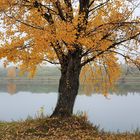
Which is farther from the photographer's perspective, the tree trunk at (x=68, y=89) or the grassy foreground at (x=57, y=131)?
the tree trunk at (x=68, y=89)

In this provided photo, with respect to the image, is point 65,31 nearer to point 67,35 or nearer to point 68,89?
point 67,35

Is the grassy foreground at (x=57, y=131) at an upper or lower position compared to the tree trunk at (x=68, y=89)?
lower

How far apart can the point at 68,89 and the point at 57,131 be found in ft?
8.03

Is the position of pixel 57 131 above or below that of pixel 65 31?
below

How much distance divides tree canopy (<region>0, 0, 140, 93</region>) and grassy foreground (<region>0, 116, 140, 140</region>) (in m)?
2.76

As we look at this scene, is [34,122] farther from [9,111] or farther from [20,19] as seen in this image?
[9,111]

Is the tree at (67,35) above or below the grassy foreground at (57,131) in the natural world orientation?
above

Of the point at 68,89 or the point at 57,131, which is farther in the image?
the point at 68,89

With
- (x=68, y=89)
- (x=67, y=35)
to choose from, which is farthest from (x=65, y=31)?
(x=68, y=89)

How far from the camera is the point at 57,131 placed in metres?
16.0

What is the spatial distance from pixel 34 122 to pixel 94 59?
4294 millimetres

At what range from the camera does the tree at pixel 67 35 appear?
15.2 metres

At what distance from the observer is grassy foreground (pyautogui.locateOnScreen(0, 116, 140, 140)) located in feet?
49.8

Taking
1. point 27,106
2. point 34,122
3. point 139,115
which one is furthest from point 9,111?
point 34,122
